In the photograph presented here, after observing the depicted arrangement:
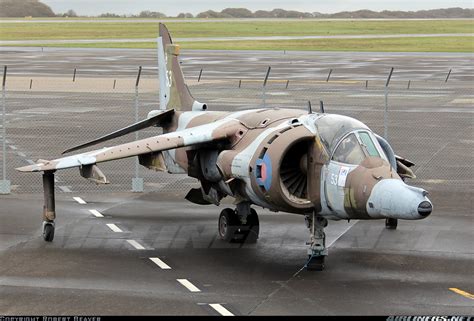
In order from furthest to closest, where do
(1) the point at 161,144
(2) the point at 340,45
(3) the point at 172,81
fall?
(2) the point at 340,45 → (3) the point at 172,81 → (1) the point at 161,144

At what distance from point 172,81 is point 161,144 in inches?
168

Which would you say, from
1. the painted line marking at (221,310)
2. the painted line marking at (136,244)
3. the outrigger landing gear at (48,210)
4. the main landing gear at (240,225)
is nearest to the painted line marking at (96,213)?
the outrigger landing gear at (48,210)

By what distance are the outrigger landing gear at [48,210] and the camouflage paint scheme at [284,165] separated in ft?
1.40

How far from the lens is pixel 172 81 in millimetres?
22141

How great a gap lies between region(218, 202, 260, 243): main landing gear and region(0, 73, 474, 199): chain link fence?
20.2 feet

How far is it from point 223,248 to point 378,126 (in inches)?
747

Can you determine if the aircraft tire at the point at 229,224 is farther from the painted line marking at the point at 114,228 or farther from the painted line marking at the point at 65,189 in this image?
the painted line marking at the point at 65,189

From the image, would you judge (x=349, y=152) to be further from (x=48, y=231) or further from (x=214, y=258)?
(x=48, y=231)

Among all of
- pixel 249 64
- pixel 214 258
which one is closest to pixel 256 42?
pixel 249 64

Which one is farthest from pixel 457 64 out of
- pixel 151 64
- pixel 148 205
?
pixel 148 205

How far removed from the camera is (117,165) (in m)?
28.5

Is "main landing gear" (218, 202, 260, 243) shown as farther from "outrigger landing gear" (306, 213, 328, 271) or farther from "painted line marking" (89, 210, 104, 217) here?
"painted line marking" (89, 210, 104, 217)

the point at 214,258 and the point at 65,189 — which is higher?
the point at 214,258

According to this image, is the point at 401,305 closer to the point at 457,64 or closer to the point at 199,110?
the point at 199,110
